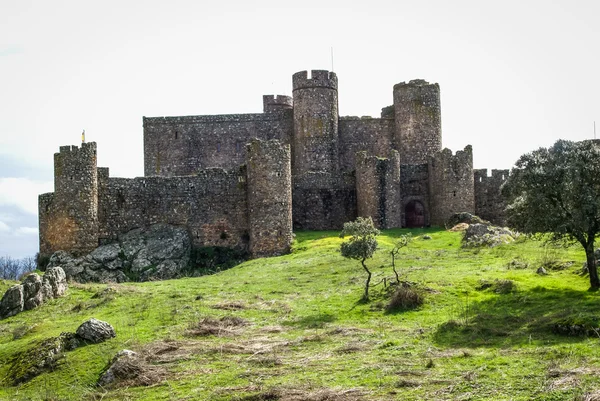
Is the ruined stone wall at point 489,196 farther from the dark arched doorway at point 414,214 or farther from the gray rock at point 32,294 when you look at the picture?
the gray rock at point 32,294

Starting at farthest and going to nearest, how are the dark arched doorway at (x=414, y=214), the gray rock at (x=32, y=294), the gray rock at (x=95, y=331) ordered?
1. the dark arched doorway at (x=414, y=214)
2. the gray rock at (x=32, y=294)
3. the gray rock at (x=95, y=331)

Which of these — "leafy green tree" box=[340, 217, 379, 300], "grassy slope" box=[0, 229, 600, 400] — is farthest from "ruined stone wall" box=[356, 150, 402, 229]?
"leafy green tree" box=[340, 217, 379, 300]

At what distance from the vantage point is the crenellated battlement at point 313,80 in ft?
205

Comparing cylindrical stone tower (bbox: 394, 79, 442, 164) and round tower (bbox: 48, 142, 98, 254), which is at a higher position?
cylindrical stone tower (bbox: 394, 79, 442, 164)

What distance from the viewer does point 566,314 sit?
86.8 ft

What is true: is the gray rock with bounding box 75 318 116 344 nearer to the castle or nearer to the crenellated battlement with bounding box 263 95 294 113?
the castle

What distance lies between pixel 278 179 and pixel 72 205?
1132 centimetres

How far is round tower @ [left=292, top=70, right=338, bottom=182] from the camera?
204 ft

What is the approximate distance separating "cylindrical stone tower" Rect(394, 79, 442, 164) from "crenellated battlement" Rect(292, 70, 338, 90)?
5248 mm

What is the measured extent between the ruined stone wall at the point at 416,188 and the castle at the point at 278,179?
6cm

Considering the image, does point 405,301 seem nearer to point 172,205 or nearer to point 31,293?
point 31,293

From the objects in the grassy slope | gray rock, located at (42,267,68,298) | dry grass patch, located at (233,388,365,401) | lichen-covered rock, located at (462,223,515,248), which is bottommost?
dry grass patch, located at (233,388,365,401)

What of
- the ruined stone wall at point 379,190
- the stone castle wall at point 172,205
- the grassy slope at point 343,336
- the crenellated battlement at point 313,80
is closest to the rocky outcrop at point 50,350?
the grassy slope at point 343,336

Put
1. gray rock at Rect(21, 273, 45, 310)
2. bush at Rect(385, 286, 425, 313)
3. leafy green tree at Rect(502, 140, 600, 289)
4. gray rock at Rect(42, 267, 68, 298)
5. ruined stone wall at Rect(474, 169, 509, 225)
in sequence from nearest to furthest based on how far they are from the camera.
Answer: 1. bush at Rect(385, 286, 425, 313)
2. leafy green tree at Rect(502, 140, 600, 289)
3. gray rock at Rect(21, 273, 45, 310)
4. gray rock at Rect(42, 267, 68, 298)
5. ruined stone wall at Rect(474, 169, 509, 225)
